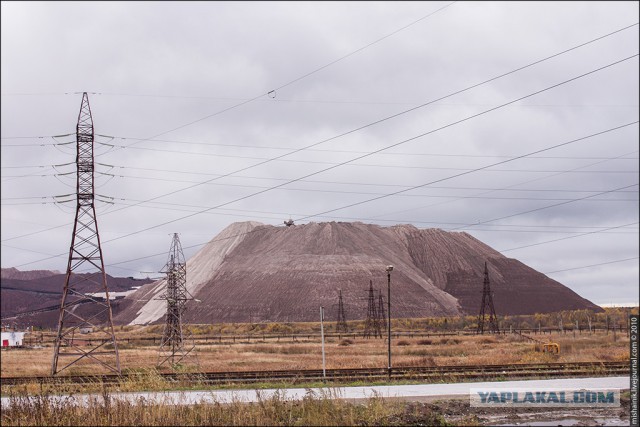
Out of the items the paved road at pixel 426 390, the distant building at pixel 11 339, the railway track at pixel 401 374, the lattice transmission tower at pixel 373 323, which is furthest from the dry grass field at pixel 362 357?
the distant building at pixel 11 339

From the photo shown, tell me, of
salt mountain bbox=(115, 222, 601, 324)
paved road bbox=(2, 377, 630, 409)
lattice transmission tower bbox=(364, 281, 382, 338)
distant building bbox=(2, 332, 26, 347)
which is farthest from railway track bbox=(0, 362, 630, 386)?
salt mountain bbox=(115, 222, 601, 324)

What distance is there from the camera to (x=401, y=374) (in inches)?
1340

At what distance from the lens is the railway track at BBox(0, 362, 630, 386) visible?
31.5 metres

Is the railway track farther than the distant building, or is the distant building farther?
the distant building

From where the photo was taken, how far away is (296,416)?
707 inches

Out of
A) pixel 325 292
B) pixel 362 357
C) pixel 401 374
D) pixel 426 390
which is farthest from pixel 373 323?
pixel 426 390

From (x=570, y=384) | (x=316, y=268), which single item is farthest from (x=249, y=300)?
(x=570, y=384)

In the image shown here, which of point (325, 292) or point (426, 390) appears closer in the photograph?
point (426, 390)

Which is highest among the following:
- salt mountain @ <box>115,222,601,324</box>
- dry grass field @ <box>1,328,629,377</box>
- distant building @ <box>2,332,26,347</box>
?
salt mountain @ <box>115,222,601,324</box>

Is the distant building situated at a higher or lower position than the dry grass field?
higher

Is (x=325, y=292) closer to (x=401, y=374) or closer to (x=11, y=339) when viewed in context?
(x=11, y=339)

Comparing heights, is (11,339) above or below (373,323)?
above

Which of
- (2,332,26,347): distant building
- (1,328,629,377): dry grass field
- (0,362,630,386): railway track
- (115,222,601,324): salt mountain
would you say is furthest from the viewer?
(115,222,601,324): salt mountain

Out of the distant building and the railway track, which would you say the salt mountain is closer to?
the distant building
